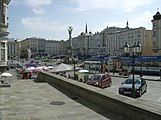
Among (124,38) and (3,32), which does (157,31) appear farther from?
(3,32)

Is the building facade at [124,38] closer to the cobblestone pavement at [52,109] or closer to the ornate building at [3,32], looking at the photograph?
the ornate building at [3,32]

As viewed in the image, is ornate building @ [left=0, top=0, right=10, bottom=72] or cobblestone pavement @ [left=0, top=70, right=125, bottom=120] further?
ornate building @ [left=0, top=0, right=10, bottom=72]

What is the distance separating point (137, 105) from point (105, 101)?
186 centimetres

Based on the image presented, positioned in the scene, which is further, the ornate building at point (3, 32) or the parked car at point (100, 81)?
the parked car at point (100, 81)

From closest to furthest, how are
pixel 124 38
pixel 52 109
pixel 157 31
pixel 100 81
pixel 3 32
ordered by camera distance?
pixel 52 109, pixel 3 32, pixel 100 81, pixel 157 31, pixel 124 38

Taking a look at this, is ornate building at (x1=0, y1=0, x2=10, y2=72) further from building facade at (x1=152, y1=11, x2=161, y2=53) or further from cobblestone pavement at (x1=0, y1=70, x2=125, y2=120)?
building facade at (x1=152, y1=11, x2=161, y2=53)

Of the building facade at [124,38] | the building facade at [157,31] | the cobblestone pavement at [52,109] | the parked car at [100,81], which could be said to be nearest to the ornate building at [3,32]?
the cobblestone pavement at [52,109]

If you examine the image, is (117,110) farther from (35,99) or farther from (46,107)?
(35,99)

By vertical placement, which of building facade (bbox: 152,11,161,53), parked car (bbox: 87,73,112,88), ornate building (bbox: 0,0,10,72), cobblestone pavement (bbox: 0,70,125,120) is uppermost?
building facade (bbox: 152,11,161,53)

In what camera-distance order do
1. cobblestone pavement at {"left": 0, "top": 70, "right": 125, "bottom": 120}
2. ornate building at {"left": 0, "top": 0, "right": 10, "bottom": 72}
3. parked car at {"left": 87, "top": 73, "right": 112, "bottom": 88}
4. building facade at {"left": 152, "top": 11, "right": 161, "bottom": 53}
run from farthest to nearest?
1. building facade at {"left": 152, "top": 11, "right": 161, "bottom": 53}
2. parked car at {"left": 87, "top": 73, "right": 112, "bottom": 88}
3. ornate building at {"left": 0, "top": 0, "right": 10, "bottom": 72}
4. cobblestone pavement at {"left": 0, "top": 70, "right": 125, "bottom": 120}

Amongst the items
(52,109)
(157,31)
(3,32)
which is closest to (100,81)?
(3,32)

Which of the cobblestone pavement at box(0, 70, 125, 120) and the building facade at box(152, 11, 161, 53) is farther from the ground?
the building facade at box(152, 11, 161, 53)

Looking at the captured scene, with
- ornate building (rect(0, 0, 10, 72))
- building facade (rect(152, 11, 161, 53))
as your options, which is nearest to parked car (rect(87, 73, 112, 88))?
ornate building (rect(0, 0, 10, 72))

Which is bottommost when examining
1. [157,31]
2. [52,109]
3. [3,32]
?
[52,109]
